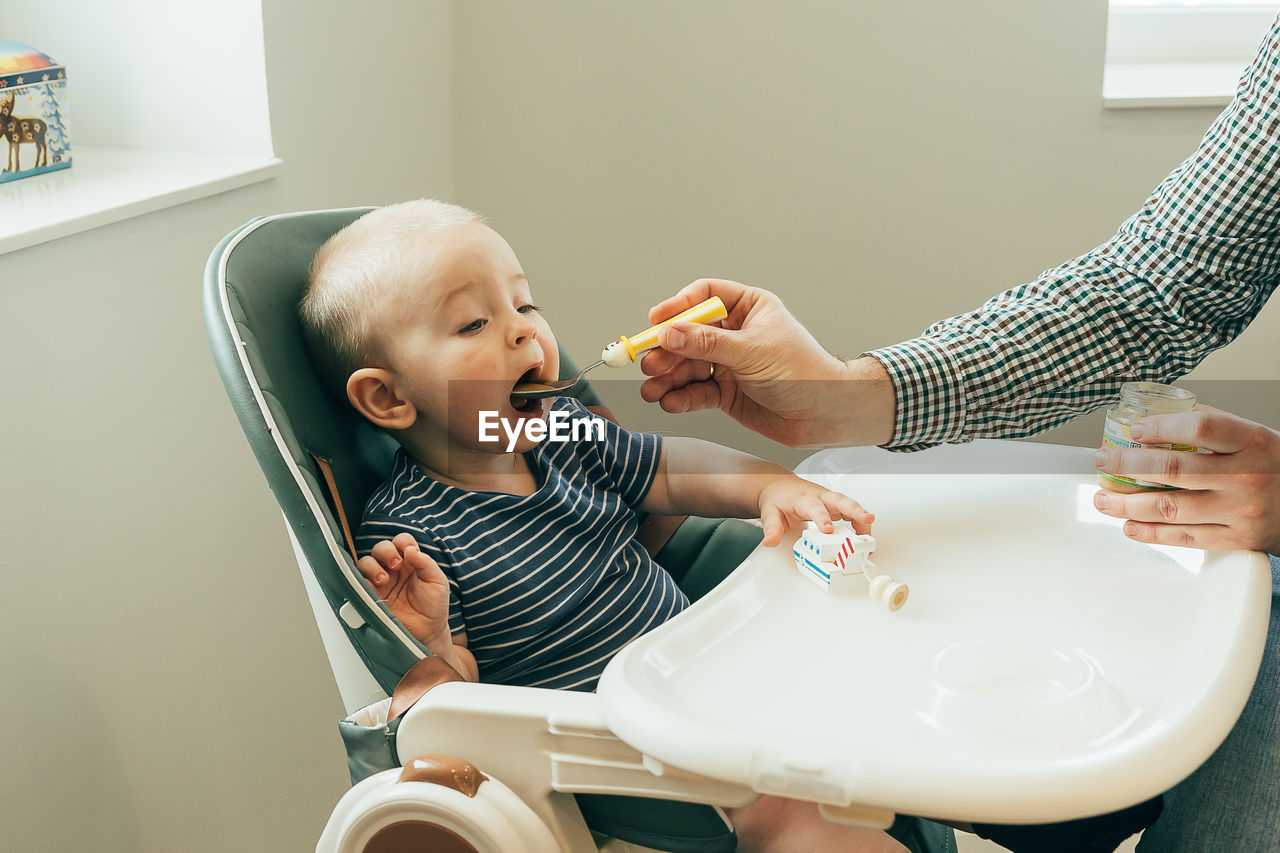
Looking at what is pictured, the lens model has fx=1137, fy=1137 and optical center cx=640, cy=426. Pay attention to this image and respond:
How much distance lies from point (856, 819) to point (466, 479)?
542 mm

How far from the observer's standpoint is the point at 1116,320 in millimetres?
1080

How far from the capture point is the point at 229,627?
1440 millimetres

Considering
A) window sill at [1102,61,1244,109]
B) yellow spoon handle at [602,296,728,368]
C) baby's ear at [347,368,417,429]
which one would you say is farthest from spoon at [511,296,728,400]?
window sill at [1102,61,1244,109]

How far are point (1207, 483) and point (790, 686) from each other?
1.37ft

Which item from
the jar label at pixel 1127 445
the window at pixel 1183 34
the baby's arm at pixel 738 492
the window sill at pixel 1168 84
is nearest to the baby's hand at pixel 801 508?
the baby's arm at pixel 738 492

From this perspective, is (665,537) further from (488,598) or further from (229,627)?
(229,627)

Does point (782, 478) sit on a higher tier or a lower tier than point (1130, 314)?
lower

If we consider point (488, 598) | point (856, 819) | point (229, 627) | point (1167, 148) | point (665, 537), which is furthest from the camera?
point (1167, 148)

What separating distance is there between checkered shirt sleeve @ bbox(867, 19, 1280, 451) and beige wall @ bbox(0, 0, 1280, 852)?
32.0 inches

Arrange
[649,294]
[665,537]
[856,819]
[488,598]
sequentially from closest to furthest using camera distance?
[856,819] → [488,598] → [665,537] → [649,294]

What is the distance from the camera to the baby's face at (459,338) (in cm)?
103

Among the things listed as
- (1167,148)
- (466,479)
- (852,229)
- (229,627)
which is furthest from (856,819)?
(1167,148)

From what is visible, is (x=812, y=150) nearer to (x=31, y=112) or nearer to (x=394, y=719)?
(x=31, y=112)

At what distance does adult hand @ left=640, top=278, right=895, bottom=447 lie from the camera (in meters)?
1.04
